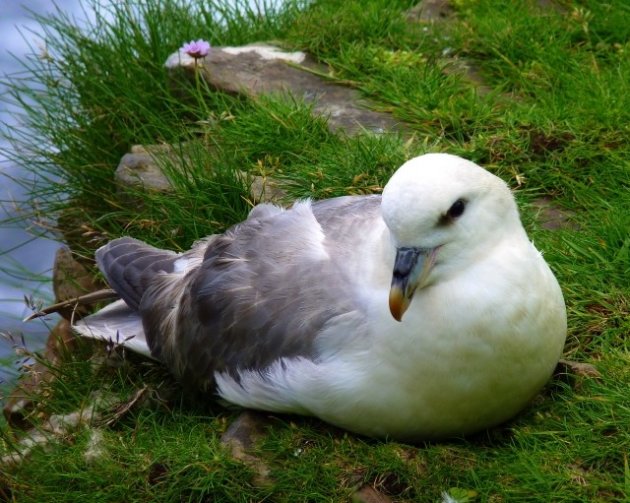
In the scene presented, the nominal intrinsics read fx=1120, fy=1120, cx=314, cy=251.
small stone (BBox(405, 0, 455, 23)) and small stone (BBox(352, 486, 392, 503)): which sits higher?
small stone (BBox(405, 0, 455, 23))

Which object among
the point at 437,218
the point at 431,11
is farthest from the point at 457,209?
the point at 431,11

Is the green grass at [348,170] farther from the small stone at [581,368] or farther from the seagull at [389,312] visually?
the seagull at [389,312]

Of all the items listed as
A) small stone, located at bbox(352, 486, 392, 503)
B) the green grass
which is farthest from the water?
small stone, located at bbox(352, 486, 392, 503)

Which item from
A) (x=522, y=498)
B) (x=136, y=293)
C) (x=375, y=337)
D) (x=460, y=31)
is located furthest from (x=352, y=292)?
(x=460, y=31)

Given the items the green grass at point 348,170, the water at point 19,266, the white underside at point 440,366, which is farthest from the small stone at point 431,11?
the white underside at point 440,366

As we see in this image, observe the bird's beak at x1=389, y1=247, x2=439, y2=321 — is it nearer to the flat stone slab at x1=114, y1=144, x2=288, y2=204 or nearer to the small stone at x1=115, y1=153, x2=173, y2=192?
the flat stone slab at x1=114, y1=144, x2=288, y2=204

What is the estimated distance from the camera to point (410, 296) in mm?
2973

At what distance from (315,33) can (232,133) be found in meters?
0.97

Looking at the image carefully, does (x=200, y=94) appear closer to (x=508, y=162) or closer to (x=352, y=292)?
(x=508, y=162)

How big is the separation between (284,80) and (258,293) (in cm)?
208

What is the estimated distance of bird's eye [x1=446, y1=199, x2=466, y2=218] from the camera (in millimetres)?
2961

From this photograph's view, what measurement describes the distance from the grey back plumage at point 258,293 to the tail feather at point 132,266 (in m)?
0.06

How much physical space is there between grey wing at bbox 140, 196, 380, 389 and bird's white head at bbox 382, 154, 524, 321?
273mm

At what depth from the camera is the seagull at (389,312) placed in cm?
298
